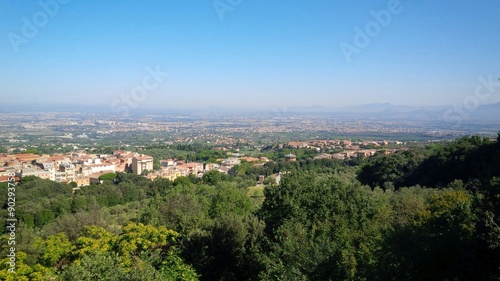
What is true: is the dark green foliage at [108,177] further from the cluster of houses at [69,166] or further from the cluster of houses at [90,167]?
the cluster of houses at [69,166]

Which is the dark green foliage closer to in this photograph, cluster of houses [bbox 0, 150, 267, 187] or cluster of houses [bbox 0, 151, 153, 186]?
cluster of houses [bbox 0, 150, 267, 187]

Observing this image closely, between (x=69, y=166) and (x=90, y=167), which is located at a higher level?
(x=69, y=166)

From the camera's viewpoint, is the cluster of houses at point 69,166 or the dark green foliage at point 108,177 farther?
the dark green foliage at point 108,177

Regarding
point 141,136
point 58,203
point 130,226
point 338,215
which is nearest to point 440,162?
point 338,215

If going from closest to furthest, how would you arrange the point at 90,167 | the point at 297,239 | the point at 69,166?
the point at 297,239 < the point at 69,166 < the point at 90,167

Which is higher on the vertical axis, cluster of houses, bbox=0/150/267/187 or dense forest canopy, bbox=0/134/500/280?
dense forest canopy, bbox=0/134/500/280

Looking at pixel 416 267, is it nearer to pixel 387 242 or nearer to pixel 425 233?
pixel 387 242

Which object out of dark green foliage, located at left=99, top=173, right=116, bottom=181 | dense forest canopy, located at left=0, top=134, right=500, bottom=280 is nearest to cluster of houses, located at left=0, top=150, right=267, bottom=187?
dark green foliage, located at left=99, top=173, right=116, bottom=181

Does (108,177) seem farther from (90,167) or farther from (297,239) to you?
(297,239)

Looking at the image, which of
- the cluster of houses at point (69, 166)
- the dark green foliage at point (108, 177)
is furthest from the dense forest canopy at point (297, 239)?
the dark green foliage at point (108, 177)

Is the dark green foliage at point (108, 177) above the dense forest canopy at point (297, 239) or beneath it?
beneath

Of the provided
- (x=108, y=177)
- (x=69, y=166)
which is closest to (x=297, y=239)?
(x=108, y=177)

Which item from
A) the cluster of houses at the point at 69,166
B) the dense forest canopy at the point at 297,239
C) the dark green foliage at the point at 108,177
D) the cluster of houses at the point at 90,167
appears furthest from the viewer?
the dark green foliage at the point at 108,177

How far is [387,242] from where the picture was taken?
6.47 m
